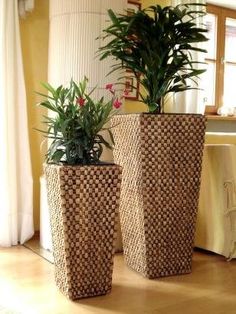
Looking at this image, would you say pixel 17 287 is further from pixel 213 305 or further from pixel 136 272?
pixel 213 305

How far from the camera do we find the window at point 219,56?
4.48 metres

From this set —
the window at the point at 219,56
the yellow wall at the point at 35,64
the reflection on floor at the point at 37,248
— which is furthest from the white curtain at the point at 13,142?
the window at the point at 219,56

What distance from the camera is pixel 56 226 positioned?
6.84 feet

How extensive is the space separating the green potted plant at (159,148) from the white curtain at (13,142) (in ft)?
2.78

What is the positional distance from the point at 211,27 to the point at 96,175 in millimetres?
3080

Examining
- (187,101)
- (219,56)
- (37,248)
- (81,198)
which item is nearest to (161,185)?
(81,198)

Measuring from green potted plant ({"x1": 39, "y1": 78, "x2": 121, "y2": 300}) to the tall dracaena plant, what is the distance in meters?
0.37

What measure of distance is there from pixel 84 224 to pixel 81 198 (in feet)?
0.42

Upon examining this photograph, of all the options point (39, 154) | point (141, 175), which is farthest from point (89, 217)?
point (39, 154)

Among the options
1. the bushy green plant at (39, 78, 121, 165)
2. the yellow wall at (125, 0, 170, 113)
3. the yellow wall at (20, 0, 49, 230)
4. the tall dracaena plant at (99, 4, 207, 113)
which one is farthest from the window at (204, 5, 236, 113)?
the bushy green plant at (39, 78, 121, 165)

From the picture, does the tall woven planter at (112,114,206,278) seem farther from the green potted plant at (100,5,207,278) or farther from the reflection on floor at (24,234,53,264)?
the reflection on floor at (24,234,53,264)

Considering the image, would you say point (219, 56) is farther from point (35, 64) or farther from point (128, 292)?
point (128, 292)

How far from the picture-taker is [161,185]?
7.61 ft

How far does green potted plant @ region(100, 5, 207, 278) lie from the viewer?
228cm
